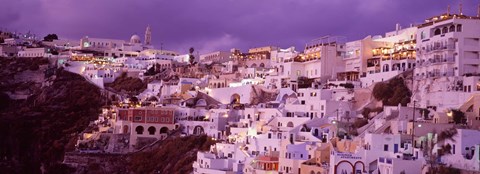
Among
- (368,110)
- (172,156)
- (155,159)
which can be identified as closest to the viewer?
(368,110)

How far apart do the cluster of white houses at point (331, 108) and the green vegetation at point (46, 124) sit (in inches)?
205

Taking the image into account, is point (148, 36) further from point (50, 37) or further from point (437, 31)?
point (437, 31)

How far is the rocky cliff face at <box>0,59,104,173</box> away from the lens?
83.1 m

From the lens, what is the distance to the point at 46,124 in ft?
289

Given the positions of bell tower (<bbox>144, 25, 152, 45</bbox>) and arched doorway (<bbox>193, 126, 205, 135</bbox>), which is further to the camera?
bell tower (<bbox>144, 25, 152, 45</bbox>)

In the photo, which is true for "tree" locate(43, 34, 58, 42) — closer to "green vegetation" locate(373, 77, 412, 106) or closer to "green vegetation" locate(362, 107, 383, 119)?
"green vegetation" locate(373, 77, 412, 106)

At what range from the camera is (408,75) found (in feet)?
185

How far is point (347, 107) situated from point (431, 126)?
15.6 m

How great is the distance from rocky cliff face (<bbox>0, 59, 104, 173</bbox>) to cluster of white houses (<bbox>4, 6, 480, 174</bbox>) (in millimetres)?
5617

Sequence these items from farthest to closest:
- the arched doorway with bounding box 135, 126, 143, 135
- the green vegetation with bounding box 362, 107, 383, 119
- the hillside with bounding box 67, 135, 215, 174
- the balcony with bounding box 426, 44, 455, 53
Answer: the arched doorway with bounding box 135, 126, 143, 135, the hillside with bounding box 67, 135, 215, 174, the green vegetation with bounding box 362, 107, 383, 119, the balcony with bounding box 426, 44, 455, 53

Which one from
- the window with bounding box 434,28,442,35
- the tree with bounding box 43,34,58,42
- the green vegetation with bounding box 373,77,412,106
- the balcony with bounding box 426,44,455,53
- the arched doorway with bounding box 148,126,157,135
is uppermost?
the tree with bounding box 43,34,58,42

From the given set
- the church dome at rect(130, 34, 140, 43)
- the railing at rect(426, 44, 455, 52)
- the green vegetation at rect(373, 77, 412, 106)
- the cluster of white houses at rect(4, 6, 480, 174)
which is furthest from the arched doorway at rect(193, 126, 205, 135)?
the church dome at rect(130, 34, 140, 43)

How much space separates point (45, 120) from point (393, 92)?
5116cm

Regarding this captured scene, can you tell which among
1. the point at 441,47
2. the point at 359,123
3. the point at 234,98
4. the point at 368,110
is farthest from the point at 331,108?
the point at 234,98
